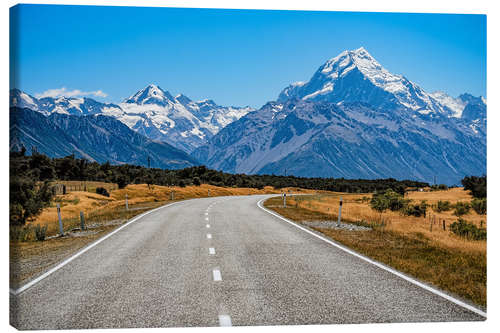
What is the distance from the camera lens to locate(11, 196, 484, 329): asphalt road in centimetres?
668

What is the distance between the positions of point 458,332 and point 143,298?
487 cm

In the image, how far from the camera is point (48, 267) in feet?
35.4

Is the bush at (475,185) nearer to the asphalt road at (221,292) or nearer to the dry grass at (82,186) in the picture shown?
the asphalt road at (221,292)

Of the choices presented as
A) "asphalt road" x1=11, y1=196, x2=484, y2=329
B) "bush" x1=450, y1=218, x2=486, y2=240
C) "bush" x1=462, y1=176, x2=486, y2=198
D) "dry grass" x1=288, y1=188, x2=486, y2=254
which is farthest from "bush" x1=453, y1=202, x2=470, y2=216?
"asphalt road" x1=11, y1=196, x2=484, y2=329

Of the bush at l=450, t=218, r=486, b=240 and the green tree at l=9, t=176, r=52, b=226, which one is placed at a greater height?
the green tree at l=9, t=176, r=52, b=226

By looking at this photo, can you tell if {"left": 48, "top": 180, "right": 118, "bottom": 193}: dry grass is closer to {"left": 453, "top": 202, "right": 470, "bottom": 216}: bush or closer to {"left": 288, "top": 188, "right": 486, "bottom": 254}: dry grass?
{"left": 288, "top": 188, "right": 486, "bottom": 254}: dry grass

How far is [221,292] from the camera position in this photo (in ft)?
26.5

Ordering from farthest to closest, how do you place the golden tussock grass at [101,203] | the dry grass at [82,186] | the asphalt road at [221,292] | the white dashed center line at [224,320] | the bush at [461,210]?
1. the dry grass at [82,186]
2. the bush at [461,210]
3. the golden tussock grass at [101,203]
4. the asphalt road at [221,292]
5. the white dashed center line at [224,320]

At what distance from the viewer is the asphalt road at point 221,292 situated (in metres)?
6.68

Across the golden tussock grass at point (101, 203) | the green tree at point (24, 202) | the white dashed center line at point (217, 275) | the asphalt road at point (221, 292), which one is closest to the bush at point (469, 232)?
the asphalt road at point (221, 292)

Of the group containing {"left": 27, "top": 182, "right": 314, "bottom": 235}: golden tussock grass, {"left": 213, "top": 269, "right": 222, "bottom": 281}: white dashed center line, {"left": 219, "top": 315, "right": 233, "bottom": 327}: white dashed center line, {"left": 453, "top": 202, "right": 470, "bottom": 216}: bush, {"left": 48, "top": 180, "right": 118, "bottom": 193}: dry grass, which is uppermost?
{"left": 219, "top": 315, "right": 233, "bottom": 327}: white dashed center line

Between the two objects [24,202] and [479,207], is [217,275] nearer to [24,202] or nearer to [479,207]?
[24,202]

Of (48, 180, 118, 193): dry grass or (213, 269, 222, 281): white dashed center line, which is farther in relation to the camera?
(48, 180, 118, 193): dry grass
